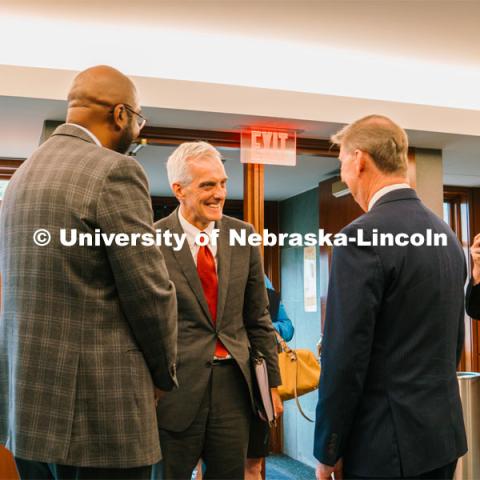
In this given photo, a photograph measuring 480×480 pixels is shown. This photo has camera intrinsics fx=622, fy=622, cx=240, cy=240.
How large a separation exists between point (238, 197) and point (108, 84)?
9.85ft

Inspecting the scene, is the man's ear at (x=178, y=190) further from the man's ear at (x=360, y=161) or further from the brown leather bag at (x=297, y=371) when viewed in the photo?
the brown leather bag at (x=297, y=371)

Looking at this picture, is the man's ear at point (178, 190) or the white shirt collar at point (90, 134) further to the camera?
the man's ear at point (178, 190)

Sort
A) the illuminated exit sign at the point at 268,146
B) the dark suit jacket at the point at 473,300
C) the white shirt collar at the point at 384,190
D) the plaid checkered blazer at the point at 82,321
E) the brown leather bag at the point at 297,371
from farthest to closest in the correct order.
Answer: the illuminated exit sign at the point at 268,146
the brown leather bag at the point at 297,371
the dark suit jacket at the point at 473,300
the white shirt collar at the point at 384,190
the plaid checkered blazer at the point at 82,321

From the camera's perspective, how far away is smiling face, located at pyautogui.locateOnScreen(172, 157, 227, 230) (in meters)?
2.02

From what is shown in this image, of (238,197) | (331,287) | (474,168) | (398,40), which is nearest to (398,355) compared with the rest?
(331,287)

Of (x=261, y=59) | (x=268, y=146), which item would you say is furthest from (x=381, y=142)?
(x=268, y=146)

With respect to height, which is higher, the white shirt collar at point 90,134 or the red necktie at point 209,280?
the white shirt collar at point 90,134

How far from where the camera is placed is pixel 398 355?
4.47 feet

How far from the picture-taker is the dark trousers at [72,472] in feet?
4.08

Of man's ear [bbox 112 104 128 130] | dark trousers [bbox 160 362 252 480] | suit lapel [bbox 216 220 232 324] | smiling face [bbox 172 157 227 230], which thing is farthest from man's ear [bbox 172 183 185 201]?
man's ear [bbox 112 104 128 130]

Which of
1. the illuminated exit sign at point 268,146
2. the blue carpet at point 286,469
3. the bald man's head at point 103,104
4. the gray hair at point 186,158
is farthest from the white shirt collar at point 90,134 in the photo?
the blue carpet at point 286,469

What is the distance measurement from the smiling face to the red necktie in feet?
0.35

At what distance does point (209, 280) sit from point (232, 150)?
64.2 inches

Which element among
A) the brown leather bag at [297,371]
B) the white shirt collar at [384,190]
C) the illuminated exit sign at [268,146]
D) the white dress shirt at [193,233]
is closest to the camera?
the white shirt collar at [384,190]
